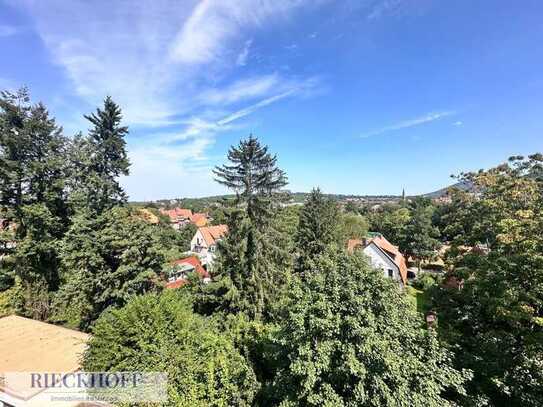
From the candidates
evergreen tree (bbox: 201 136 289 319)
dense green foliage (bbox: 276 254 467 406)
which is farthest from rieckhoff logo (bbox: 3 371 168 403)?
evergreen tree (bbox: 201 136 289 319)

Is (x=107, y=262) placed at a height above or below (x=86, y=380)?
above

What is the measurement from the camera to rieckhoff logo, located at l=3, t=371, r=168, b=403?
23.5ft

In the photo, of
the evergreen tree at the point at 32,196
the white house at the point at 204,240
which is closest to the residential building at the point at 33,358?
the evergreen tree at the point at 32,196

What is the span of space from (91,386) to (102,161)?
13.5 meters

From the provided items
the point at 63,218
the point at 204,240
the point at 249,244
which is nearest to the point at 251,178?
the point at 249,244

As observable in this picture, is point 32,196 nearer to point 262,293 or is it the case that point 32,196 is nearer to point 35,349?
point 35,349

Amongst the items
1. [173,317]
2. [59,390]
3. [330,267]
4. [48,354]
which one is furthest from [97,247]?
[330,267]

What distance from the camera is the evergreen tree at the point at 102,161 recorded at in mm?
16234

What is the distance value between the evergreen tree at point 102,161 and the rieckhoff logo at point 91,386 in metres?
9.75

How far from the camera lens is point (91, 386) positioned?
765 centimetres

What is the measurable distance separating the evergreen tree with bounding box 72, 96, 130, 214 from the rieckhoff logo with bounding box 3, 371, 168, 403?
975 cm

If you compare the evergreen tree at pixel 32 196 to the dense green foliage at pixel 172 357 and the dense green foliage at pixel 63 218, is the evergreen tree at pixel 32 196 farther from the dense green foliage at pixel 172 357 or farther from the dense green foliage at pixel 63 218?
the dense green foliage at pixel 172 357

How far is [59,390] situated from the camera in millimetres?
8148

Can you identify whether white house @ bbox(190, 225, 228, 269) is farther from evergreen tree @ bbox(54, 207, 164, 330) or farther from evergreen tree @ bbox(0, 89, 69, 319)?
evergreen tree @ bbox(54, 207, 164, 330)
